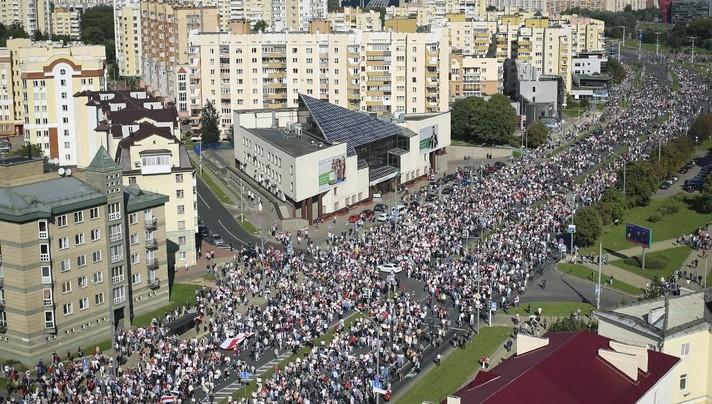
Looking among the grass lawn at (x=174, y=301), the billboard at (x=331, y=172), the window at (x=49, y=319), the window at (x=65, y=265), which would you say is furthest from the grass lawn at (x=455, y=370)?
the billboard at (x=331, y=172)

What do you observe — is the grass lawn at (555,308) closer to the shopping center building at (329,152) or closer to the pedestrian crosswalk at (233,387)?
the pedestrian crosswalk at (233,387)

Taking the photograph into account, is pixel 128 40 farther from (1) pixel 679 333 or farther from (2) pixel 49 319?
(1) pixel 679 333

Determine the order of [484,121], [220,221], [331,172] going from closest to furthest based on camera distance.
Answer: [220,221], [331,172], [484,121]

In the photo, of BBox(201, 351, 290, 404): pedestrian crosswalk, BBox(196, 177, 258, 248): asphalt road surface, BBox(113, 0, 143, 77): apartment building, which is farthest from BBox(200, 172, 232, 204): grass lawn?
BBox(113, 0, 143, 77): apartment building

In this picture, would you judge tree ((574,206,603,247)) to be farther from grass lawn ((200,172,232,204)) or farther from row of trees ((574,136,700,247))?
grass lawn ((200,172,232,204))

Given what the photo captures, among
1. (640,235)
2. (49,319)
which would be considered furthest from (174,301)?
(640,235)

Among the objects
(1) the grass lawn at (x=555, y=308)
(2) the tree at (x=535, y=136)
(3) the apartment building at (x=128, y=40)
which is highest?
(3) the apartment building at (x=128, y=40)
